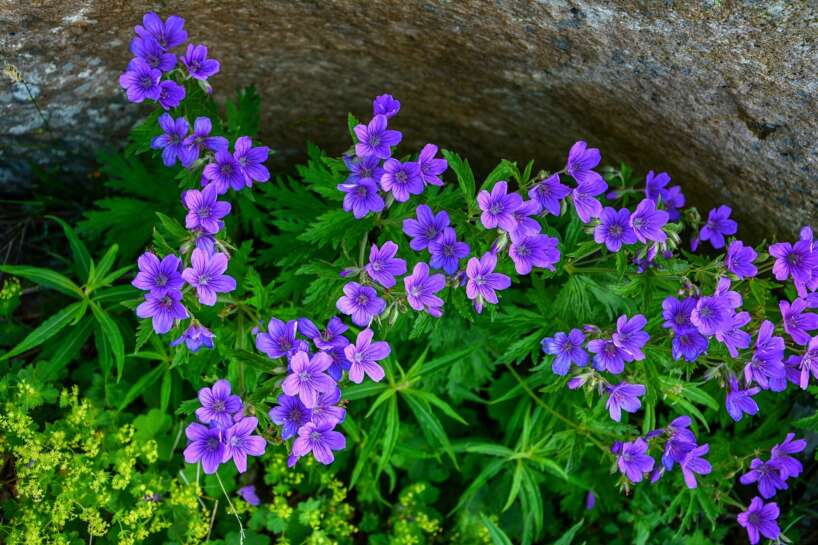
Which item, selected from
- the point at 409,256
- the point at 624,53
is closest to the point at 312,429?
the point at 409,256

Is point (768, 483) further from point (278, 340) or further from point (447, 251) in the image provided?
point (278, 340)

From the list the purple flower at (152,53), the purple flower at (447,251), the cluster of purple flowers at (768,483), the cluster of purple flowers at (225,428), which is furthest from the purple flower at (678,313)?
the purple flower at (152,53)

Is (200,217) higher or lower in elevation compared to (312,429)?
higher

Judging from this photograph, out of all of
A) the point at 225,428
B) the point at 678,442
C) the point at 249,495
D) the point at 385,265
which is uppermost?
the point at 385,265

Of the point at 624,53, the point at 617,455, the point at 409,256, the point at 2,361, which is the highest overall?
the point at 624,53

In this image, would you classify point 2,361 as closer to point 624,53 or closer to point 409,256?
point 409,256

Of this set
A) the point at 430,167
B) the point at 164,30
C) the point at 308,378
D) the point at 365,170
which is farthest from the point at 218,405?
the point at 164,30

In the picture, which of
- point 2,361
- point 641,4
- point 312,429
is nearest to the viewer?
point 312,429
